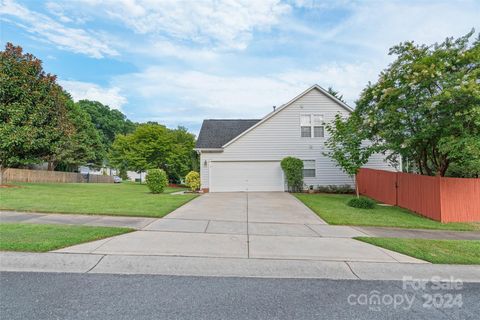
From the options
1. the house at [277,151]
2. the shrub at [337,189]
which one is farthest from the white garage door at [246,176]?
the shrub at [337,189]

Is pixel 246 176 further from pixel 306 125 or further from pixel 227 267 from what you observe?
pixel 227 267

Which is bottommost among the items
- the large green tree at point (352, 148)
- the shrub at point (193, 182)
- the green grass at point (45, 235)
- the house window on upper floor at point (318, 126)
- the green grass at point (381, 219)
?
the green grass at point (381, 219)

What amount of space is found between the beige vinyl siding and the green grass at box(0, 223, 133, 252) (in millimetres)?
11439

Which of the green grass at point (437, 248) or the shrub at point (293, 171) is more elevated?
the shrub at point (293, 171)

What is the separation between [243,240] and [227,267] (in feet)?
5.32

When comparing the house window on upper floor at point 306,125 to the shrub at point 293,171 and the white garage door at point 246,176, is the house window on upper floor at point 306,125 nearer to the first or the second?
the shrub at point 293,171

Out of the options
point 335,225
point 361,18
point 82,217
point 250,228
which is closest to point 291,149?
point 361,18

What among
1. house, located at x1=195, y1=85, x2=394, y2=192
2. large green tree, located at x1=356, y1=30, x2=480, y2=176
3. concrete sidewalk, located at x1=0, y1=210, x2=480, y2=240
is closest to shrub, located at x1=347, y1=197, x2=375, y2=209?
large green tree, located at x1=356, y1=30, x2=480, y2=176

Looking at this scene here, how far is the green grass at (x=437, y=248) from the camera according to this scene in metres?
4.98

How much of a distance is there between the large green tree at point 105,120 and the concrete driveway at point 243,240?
157ft

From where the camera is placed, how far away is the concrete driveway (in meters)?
4.93

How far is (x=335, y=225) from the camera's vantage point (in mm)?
7938

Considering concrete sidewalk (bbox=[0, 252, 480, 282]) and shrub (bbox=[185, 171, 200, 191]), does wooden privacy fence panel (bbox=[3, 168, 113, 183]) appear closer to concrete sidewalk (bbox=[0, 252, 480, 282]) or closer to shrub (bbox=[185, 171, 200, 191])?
shrub (bbox=[185, 171, 200, 191])

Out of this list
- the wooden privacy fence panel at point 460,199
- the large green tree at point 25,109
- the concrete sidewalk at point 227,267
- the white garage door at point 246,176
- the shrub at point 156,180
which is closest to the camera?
the concrete sidewalk at point 227,267
